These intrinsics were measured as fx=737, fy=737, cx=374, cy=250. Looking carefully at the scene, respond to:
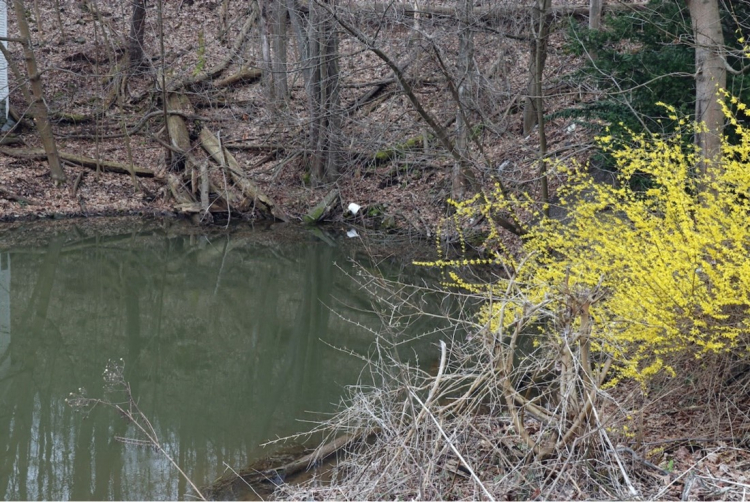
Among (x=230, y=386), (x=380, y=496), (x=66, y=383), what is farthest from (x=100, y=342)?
(x=380, y=496)

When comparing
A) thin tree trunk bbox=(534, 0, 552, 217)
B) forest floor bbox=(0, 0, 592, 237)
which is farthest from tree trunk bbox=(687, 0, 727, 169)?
forest floor bbox=(0, 0, 592, 237)

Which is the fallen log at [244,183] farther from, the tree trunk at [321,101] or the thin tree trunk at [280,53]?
the thin tree trunk at [280,53]

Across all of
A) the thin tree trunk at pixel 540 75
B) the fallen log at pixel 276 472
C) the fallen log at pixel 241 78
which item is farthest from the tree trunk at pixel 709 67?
the fallen log at pixel 241 78

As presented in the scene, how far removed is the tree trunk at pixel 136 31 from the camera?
68.7 feet

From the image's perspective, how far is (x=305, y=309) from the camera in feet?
37.6

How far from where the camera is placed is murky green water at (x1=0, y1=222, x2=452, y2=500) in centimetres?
651

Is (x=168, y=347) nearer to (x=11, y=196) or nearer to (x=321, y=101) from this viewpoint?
(x=321, y=101)

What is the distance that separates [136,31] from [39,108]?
4540 millimetres

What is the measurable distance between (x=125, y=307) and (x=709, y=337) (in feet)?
29.4

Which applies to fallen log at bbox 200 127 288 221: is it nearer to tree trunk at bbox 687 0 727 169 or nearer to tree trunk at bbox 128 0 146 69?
tree trunk at bbox 128 0 146 69

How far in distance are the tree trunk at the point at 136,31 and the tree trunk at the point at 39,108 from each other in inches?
144

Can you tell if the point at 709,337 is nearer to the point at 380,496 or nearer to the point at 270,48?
the point at 380,496

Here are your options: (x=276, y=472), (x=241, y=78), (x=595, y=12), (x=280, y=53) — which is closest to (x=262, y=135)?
(x=280, y=53)

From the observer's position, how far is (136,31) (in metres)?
20.9
